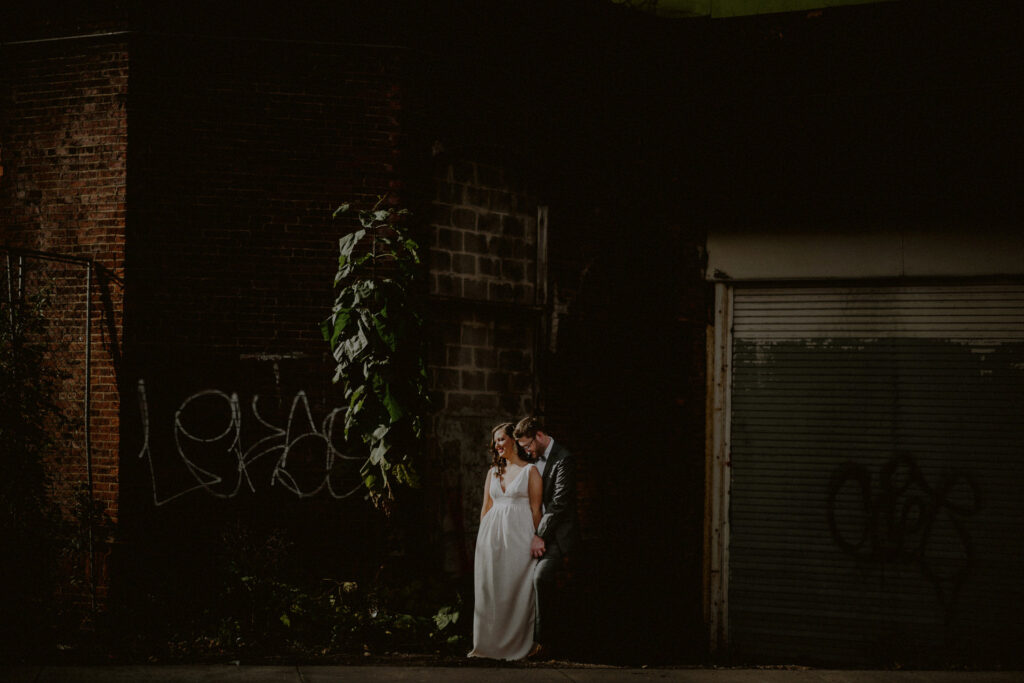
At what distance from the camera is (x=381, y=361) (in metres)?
8.33

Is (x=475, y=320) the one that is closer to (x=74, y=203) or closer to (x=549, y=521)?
(x=549, y=521)

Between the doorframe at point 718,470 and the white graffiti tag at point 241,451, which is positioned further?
the doorframe at point 718,470

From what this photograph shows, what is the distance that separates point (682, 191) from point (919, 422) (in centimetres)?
343

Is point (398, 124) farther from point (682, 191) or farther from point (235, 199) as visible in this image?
point (682, 191)

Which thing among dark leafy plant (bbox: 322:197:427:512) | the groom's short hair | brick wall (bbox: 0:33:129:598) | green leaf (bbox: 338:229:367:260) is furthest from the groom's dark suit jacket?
brick wall (bbox: 0:33:129:598)

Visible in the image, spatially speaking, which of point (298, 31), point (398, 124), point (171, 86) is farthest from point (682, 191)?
point (171, 86)

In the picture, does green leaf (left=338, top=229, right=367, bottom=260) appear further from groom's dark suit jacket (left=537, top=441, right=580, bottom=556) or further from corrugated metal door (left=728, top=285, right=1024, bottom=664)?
corrugated metal door (left=728, top=285, right=1024, bottom=664)

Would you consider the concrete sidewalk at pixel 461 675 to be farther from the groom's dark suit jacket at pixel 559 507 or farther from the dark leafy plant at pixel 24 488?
the dark leafy plant at pixel 24 488

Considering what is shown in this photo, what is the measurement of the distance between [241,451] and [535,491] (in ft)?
9.02

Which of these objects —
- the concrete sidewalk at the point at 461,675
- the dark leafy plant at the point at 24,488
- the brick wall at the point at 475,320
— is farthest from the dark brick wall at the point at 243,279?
the concrete sidewalk at the point at 461,675

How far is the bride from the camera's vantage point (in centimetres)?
799

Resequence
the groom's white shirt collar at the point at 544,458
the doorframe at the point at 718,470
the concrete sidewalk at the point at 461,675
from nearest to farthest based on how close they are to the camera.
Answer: the concrete sidewalk at the point at 461,675, the groom's white shirt collar at the point at 544,458, the doorframe at the point at 718,470

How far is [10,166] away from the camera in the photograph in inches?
369

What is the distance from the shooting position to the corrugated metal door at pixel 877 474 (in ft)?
32.9
